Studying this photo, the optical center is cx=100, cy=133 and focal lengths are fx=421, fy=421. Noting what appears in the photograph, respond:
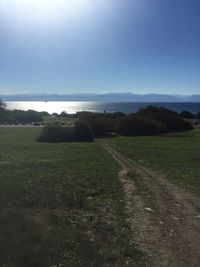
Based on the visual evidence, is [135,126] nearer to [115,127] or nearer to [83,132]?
[115,127]

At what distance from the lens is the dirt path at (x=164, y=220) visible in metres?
8.64

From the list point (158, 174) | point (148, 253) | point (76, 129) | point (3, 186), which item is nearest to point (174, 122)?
point (76, 129)

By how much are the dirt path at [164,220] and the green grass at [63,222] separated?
369mm

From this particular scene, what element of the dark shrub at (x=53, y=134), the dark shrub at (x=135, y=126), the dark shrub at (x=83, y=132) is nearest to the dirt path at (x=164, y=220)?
the dark shrub at (x=53, y=134)

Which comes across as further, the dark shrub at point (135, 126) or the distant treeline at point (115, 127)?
the dark shrub at point (135, 126)

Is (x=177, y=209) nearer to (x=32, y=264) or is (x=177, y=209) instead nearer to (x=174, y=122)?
(x=32, y=264)

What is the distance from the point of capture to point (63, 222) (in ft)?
33.8

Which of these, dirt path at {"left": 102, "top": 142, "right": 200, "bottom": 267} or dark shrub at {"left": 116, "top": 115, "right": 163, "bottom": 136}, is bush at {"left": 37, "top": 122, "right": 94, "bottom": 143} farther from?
dirt path at {"left": 102, "top": 142, "right": 200, "bottom": 267}

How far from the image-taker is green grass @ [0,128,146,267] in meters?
8.02

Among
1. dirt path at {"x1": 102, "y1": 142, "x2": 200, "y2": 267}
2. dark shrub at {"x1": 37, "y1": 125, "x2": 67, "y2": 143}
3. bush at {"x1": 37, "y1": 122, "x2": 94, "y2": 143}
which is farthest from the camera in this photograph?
bush at {"x1": 37, "y1": 122, "x2": 94, "y2": 143}

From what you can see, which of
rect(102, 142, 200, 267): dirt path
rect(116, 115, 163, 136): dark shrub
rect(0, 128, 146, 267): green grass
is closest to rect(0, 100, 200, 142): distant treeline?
rect(116, 115, 163, 136): dark shrub

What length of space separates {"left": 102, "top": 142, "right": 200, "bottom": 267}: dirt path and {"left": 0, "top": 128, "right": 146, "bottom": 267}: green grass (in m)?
0.37

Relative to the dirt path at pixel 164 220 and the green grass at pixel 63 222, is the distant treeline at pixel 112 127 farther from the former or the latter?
the dirt path at pixel 164 220

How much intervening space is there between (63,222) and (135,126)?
170 ft
